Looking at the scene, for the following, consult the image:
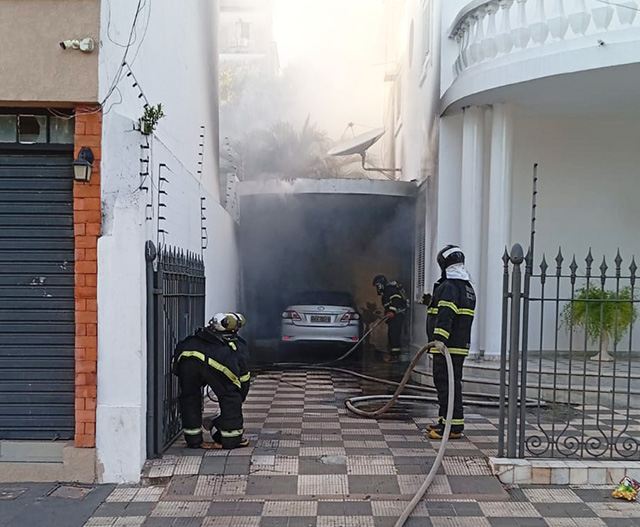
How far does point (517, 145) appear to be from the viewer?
959 cm

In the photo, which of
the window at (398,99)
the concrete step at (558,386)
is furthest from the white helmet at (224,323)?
the window at (398,99)

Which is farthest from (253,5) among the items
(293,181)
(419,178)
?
(419,178)

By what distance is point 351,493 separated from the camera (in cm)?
466

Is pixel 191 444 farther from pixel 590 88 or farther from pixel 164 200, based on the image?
pixel 590 88

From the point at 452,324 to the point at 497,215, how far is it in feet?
10.7

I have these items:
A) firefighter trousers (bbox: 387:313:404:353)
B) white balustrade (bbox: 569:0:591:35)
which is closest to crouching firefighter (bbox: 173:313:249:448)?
white balustrade (bbox: 569:0:591:35)

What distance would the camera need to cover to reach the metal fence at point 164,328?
16.6 ft

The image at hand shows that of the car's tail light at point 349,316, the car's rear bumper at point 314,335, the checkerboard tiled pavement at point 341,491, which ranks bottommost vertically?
the checkerboard tiled pavement at point 341,491

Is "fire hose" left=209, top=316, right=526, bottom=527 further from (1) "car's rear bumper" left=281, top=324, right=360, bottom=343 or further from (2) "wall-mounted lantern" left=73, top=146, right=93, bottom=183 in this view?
(2) "wall-mounted lantern" left=73, top=146, right=93, bottom=183

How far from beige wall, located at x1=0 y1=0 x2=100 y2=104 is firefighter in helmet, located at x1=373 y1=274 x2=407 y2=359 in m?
8.05

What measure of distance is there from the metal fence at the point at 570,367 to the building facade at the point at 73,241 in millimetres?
2943

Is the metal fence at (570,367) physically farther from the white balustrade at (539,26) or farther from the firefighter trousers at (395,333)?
the firefighter trousers at (395,333)

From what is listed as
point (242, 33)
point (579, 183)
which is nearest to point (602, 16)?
Answer: point (579, 183)

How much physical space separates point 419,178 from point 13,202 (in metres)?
8.56
